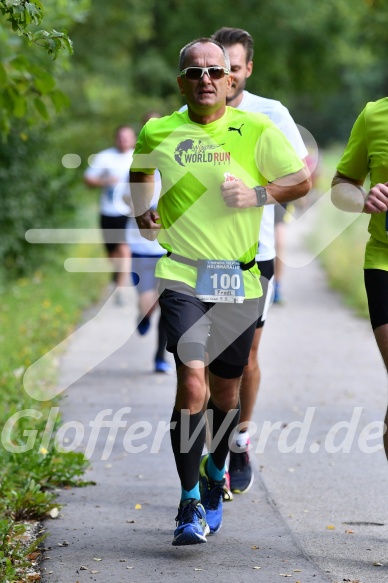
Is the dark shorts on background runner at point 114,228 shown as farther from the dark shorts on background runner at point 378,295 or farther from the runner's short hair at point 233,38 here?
the dark shorts on background runner at point 378,295

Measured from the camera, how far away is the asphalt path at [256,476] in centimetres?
484

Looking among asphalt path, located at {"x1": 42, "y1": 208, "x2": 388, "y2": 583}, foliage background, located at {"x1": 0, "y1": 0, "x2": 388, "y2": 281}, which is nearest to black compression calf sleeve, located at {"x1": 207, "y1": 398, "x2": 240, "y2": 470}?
asphalt path, located at {"x1": 42, "y1": 208, "x2": 388, "y2": 583}

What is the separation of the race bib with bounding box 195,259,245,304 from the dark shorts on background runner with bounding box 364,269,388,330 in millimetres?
570

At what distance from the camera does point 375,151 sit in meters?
4.96

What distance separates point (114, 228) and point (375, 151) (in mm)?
8880

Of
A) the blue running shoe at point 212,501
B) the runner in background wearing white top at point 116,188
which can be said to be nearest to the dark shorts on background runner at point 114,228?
the runner in background wearing white top at point 116,188

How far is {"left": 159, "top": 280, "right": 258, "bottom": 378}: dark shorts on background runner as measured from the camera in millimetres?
4891

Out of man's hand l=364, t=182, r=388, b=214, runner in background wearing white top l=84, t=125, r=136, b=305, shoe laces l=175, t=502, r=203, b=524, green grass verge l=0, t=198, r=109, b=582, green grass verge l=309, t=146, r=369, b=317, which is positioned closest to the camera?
man's hand l=364, t=182, r=388, b=214

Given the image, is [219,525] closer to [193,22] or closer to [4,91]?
[4,91]

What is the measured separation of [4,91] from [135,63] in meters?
29.4

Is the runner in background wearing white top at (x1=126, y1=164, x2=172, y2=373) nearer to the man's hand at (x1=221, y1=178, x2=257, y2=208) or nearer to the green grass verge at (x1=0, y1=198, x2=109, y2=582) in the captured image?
the green grass verge at (x1=0, y1=198, x2=109, y2=582)

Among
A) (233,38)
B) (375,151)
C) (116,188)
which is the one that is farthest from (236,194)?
(116,188)

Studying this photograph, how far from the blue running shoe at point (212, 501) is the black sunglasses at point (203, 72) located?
183 cm

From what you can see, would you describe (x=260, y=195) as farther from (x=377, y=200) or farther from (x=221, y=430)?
(x=221, y=430)
